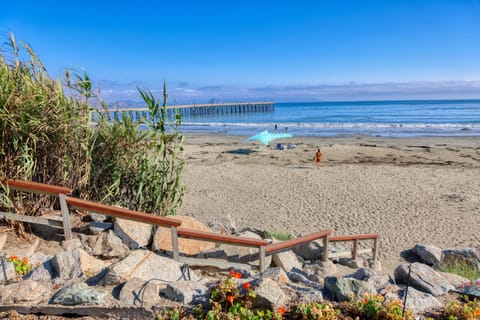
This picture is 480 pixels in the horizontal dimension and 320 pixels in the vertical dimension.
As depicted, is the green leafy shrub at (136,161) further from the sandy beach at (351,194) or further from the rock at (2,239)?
the sandy beach at (351,194)

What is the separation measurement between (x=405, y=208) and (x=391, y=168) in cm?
581

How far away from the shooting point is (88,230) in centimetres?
426

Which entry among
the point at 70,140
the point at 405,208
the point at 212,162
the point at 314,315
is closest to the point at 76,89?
the point at 70,140

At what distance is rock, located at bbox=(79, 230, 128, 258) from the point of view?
3893 millimetres

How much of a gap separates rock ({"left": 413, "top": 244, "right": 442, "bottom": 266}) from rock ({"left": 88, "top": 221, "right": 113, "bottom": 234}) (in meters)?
5.50

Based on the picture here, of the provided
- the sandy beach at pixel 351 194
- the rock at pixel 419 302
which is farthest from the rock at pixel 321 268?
the sandy beach at pixel 351 194

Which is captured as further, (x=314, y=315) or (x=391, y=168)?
(x=391, y=168)

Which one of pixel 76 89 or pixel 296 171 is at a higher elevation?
pixel 76 89

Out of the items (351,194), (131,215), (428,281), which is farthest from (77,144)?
(351,194)

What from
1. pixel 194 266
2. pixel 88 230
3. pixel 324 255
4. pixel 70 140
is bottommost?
pixel 324 255

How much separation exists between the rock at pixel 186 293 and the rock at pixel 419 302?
5.26ft

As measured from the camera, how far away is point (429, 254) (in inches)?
261

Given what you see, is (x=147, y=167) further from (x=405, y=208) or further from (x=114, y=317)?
(x=405, y=208)

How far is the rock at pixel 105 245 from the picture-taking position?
3.89 metres
